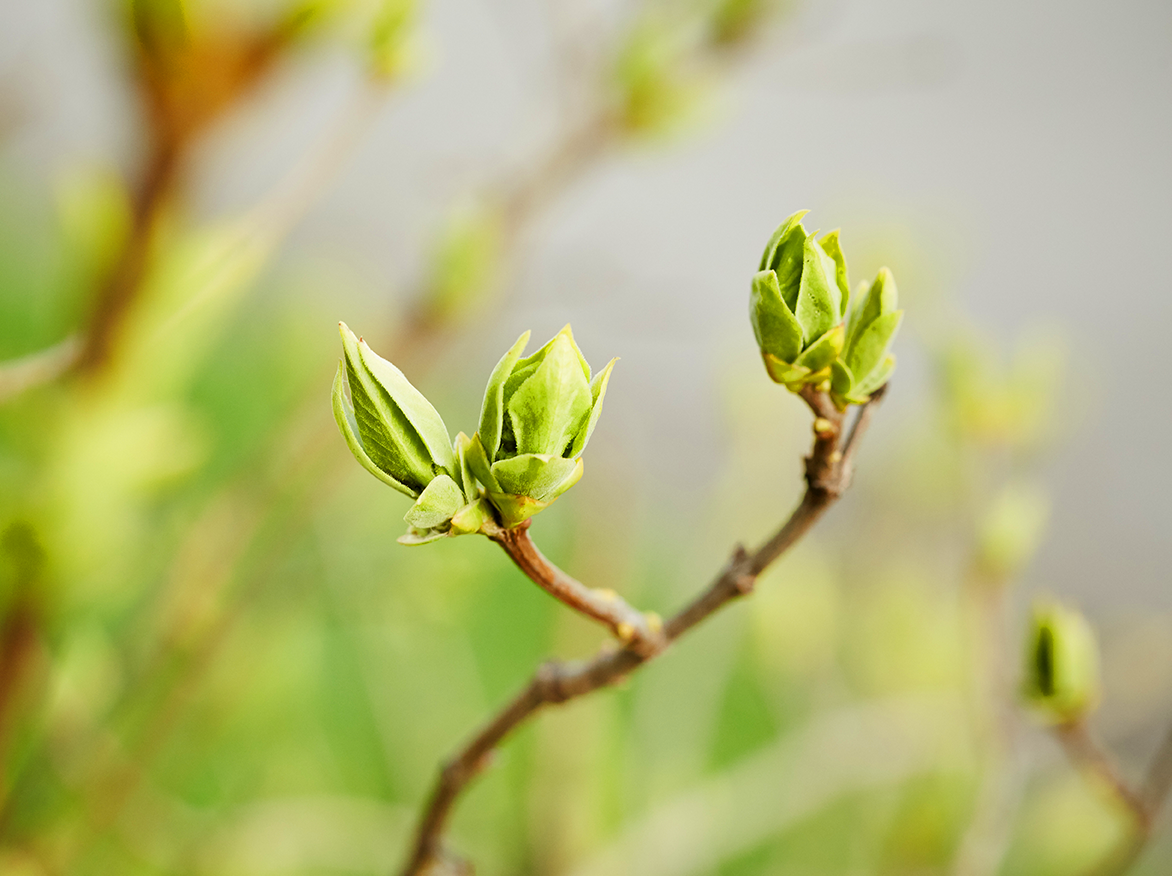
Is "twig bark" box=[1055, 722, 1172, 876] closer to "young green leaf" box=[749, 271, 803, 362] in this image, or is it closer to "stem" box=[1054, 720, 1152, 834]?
"stem" box=[1054, 720, 1152, 834]

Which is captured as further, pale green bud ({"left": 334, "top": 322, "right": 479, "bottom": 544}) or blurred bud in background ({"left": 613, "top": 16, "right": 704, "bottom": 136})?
blurred bud in background ({"left": 613, "top": 16, "right": 704, "bottom": 136})

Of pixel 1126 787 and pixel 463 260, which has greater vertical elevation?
pixel 463 260

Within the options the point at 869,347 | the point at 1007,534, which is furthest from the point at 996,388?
the point at 869,347

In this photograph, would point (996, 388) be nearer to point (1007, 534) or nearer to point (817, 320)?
point (1007, 534)

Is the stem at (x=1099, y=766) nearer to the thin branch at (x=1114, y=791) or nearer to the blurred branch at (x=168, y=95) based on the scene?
the thin branch at (x=1114, y=791)

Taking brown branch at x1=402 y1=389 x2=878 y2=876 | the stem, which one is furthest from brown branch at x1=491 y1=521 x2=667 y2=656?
the stem

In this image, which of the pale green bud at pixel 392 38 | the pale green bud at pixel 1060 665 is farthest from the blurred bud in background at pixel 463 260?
the pale green bud at pixel 1060 665

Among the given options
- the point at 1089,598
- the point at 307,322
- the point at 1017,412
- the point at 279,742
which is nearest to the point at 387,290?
the point at 307,322
